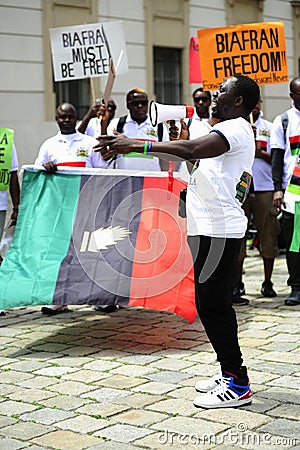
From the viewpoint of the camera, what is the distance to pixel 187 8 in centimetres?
1825

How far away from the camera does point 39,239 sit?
727cm

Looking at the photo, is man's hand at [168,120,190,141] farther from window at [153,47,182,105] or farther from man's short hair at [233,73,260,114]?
window at [153,47,182,105]

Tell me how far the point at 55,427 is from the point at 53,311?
10.8ft

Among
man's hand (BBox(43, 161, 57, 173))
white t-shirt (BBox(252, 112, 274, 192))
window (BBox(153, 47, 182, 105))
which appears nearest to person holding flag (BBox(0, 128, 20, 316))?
man's hand (BBox(43, 161, 57, 173))

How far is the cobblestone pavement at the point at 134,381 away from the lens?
4.60 m

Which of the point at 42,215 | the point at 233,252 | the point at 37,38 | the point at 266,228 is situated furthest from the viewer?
the point at 37,38

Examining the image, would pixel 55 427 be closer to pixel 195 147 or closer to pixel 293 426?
pixel 293 426

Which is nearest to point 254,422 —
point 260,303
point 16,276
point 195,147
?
point 195,147

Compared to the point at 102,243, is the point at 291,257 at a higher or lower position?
lower

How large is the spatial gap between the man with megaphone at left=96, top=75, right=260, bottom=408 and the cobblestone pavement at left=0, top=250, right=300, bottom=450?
219mm

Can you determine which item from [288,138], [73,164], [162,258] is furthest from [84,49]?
[162,258]

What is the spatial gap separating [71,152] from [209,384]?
11.7ft

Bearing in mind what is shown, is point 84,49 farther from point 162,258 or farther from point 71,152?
point 162,258

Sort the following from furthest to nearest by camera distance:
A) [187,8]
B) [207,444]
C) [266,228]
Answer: [187,8]
[266,228]
[207,444]
